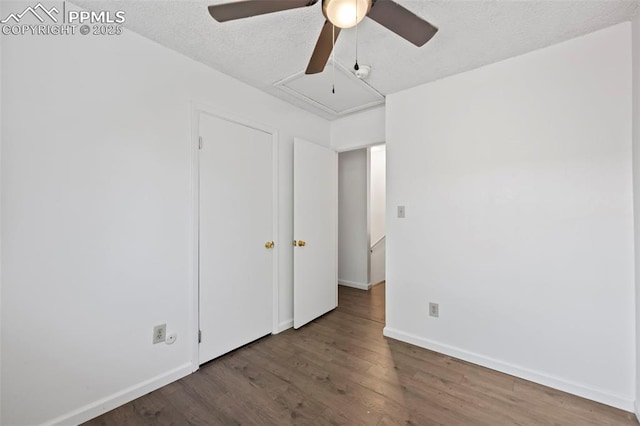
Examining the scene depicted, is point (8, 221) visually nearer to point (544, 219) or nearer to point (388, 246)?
point (388, 246)

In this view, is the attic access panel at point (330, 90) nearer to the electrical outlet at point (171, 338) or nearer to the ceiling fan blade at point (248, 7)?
the ceiling fan blade at point (248, 7)

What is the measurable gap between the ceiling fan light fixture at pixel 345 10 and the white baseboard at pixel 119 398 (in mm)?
2434

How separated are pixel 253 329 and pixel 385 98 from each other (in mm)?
2610

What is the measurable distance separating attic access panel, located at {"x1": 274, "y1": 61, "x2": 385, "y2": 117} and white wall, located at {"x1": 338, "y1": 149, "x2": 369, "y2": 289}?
136 centimetres

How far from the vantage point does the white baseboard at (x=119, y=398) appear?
1.50 meters

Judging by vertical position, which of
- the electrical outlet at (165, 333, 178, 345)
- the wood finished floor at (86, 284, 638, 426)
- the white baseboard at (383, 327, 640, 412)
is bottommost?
the wood finished floor at (86, 284, 638, 426)

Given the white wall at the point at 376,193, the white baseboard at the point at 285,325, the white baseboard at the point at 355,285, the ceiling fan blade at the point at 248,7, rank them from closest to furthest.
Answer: the ceiling fan blade at the point at 248,7
the white baseboard at the point at 285,325
the white baseboard at the point at 355,285
the white wall at the point at 376,193

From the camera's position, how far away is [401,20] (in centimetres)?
125

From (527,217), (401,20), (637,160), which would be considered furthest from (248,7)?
(637,160)

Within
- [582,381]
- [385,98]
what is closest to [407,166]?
[385,98]

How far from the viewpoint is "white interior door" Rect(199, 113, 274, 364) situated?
213cm

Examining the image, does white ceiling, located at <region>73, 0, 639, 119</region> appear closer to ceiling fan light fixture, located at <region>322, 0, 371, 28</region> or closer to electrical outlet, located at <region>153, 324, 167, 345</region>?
ceiling fan light fixture, located at <region>322, 0, 371, 28</region>

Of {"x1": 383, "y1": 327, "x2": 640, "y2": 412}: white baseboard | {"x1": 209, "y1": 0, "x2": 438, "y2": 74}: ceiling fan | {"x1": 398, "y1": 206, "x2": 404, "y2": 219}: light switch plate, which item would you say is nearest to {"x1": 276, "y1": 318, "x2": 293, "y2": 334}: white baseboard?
{"x1": 383, "y1": 327, "x2": 640, "y2": 412}: white baseboard

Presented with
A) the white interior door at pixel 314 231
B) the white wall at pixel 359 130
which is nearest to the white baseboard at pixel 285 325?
the white interior door at pixel 314 231
